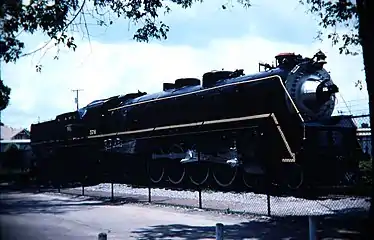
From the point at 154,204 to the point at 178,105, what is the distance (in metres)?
6.52

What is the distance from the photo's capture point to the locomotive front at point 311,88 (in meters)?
17.1

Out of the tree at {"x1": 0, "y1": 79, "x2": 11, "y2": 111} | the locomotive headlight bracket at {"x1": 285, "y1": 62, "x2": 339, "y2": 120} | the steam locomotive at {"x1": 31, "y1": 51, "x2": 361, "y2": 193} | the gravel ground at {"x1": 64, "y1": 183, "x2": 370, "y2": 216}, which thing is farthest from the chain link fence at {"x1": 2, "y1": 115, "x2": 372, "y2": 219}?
the tree at {"x1": 0, "y1": 79, "x2": 11, "y2": 111}

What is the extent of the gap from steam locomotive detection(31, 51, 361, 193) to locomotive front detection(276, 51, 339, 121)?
0.04 meters

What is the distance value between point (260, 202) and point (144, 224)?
14.9 feet

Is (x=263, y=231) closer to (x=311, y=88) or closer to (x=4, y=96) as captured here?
(x=4, y=96)

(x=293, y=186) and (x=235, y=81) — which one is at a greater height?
(x=235, y=81)

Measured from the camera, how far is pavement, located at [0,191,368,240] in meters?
10.4

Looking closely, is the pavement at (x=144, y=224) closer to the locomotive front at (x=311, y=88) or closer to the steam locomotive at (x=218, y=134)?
the steam locomotive at (x=218, y=134)

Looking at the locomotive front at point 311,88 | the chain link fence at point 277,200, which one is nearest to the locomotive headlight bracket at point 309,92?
the locomotive front at point 311,88

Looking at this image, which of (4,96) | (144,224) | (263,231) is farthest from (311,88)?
(4,96)

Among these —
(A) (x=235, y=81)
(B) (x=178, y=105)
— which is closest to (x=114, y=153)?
(B) (x=178, y=105)

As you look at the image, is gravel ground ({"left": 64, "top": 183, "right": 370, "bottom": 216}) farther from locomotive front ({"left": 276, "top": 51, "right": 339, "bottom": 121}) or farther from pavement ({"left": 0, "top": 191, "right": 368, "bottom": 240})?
locomotive front ({"left": 276, "top": 51, "right": 339, "bottom": 121})

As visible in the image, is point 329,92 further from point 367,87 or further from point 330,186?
point 367,87

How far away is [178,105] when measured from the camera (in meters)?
22.1
